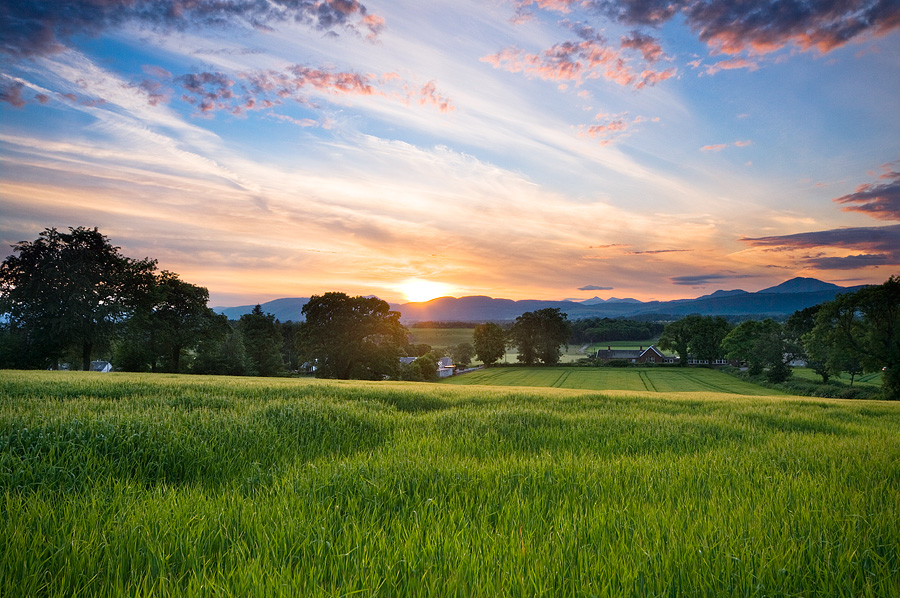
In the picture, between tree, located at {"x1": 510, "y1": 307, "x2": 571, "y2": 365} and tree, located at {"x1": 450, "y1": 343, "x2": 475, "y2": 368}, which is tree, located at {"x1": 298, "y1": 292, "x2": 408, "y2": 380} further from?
tree, located at {"x1": 450, "y1": 343, "x2": 475, "y2": 368}

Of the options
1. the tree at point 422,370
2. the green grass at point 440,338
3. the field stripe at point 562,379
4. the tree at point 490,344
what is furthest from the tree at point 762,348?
the green grass at point 440,338

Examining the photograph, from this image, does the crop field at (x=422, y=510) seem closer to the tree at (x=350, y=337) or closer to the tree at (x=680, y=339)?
the tree at (x=350, y=337)

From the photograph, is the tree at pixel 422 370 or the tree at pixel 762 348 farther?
the tree at pixel 762 348

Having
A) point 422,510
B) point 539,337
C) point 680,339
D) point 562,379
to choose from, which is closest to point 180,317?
point 422,510

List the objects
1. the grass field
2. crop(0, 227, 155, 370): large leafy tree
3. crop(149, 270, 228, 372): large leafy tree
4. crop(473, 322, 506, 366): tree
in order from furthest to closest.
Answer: the grass field → crop(473, 322, 506, 366): tree → crop(149, 270, 228, 372): large leafy tree → crop(0, 227, 155, 370): large leafy tree

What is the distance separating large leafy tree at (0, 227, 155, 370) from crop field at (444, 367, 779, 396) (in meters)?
48.0

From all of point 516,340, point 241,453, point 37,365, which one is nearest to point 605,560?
point 241,453

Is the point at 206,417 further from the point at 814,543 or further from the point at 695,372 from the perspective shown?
the point at 695,372

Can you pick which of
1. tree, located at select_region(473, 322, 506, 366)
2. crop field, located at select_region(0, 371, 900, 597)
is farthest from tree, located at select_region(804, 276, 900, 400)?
tree, located at select_region(473, 322, 506, 366)

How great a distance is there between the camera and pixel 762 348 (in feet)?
251

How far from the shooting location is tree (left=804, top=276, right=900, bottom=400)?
49.1 meters

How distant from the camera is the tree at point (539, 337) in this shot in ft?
342

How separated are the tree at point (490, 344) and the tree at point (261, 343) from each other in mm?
52520

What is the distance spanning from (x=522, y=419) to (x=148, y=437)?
5788mm
